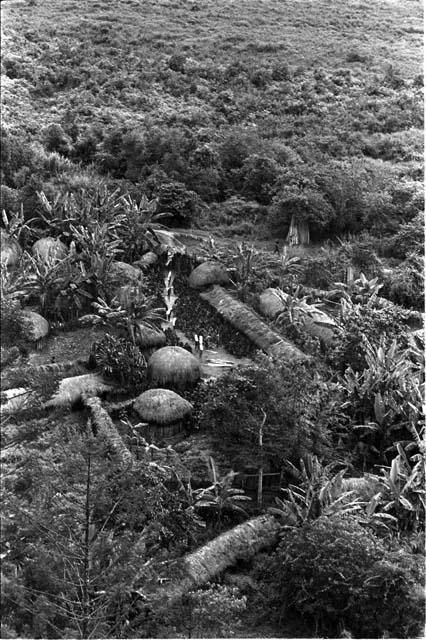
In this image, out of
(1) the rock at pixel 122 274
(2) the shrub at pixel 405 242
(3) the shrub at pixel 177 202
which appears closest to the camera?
(1) the rock at pixel 122 274

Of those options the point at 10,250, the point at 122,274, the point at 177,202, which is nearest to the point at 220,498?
the point at 122,274

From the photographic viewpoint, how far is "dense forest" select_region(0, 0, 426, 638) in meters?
6.68

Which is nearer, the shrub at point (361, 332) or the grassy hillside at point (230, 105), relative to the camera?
the shrub at point (361, 332)

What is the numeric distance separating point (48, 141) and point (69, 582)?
66.5ft

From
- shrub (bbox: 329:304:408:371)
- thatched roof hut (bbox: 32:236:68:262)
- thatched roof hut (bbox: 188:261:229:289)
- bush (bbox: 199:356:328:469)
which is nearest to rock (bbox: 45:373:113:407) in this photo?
bush (bbox: 199:356:328:469)

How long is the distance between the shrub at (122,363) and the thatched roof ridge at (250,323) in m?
2.19

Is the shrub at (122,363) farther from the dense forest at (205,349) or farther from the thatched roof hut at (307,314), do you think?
the thatched roof hut at (307,314)

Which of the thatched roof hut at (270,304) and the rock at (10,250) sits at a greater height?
the rock at (10,250)

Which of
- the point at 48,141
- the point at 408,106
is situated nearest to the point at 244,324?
the point at 48,141

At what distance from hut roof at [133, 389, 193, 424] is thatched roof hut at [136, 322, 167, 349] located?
2006mm

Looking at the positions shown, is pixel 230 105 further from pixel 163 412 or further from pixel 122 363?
pixel 163 412

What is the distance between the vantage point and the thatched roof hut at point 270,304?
583 inches

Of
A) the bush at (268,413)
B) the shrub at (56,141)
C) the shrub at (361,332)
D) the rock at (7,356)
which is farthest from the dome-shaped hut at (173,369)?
the shrub at (56,141)

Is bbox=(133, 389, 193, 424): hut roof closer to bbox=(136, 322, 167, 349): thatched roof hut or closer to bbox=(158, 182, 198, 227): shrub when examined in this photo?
bbox=(136, 322, 167, 349): thatched roof hut
